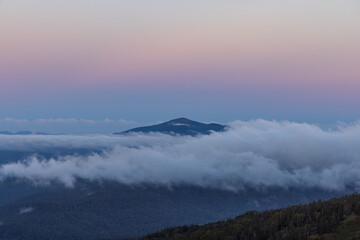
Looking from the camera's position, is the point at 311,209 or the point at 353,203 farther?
the point at 311,209

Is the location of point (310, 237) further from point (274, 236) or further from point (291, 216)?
point (291, 216)

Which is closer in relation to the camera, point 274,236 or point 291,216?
point 274,236

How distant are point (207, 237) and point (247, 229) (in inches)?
1158

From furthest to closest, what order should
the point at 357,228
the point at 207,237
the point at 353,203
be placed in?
the point at 207,237 → the point at 353,203 → the point at 357,228

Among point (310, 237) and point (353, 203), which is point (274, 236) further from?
point (353, 203)

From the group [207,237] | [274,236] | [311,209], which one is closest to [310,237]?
[274,236]

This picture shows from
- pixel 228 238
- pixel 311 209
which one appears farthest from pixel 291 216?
pixel 228 238

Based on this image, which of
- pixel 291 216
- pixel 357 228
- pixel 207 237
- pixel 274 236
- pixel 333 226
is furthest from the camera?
pixel 207 237

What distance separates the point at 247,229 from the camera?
183 meters

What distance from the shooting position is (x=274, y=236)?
149 metres

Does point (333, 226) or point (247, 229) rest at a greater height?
point (333, 226)

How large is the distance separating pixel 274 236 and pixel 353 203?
4673 cm

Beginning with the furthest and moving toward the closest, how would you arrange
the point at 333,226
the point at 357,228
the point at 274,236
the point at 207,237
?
the point at 207,237 → the point at 274,236 → the point at 333,226 → the point at 357,228

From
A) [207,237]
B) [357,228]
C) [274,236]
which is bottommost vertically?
[207,237]
